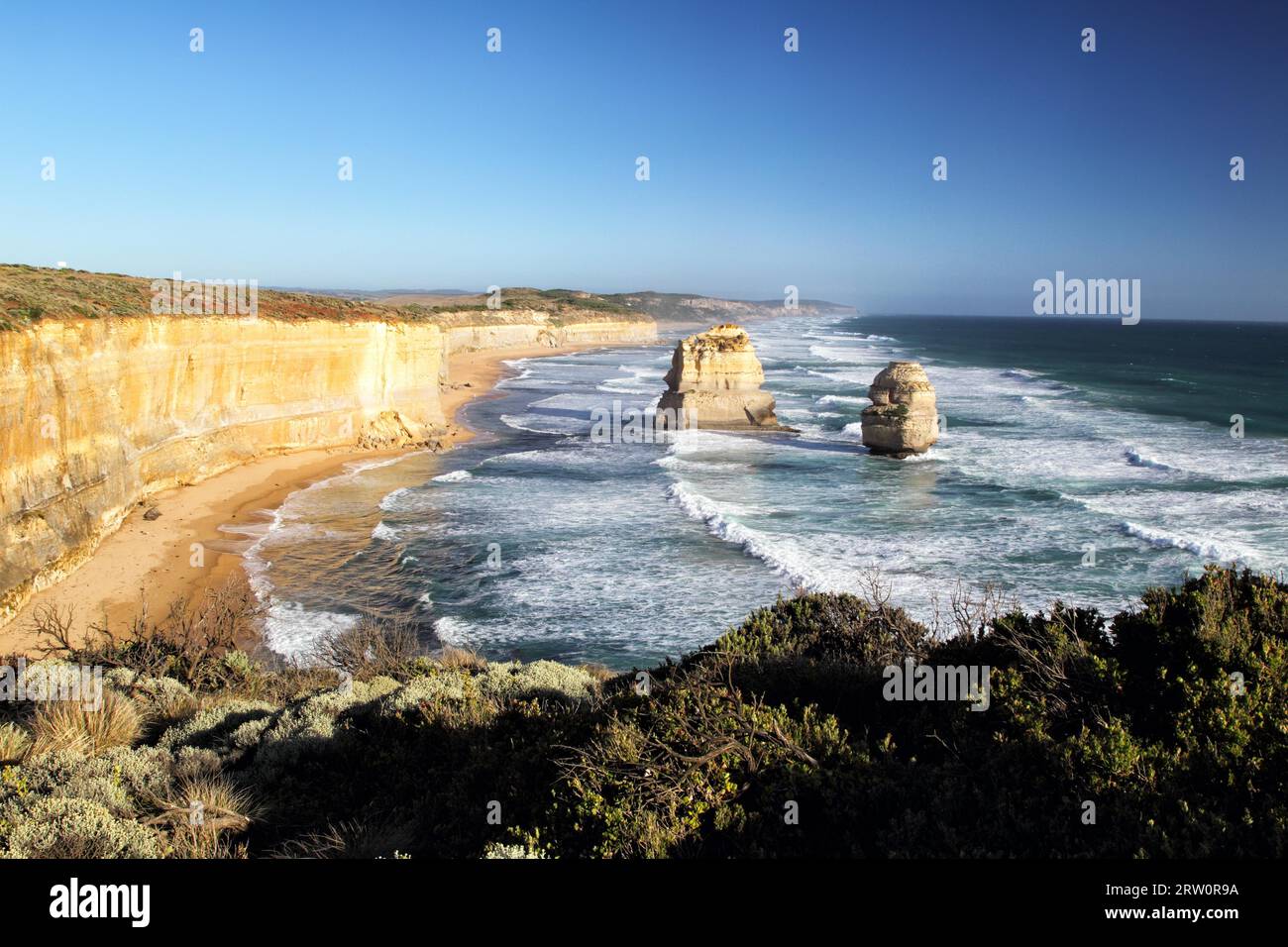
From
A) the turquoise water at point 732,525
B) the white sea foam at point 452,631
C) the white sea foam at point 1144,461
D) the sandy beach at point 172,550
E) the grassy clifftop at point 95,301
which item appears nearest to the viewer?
the white sea foam at point 452,631

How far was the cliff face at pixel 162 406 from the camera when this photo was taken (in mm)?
16422

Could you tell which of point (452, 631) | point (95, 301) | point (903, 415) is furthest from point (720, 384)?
point (452, 631)

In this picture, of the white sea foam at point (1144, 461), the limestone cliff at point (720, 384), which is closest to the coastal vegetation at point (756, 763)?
the white sea foam at point (1144, 461)

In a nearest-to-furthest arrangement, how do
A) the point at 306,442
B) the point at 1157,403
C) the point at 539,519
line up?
1. the point at 539,519
2. the point at 306,442
3. the point at 1157,403

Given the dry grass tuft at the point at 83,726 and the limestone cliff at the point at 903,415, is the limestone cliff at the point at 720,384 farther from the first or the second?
the dry grass tuft at the point at 83,726

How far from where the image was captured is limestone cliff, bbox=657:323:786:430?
40.2 m

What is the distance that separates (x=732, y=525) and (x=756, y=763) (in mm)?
17562

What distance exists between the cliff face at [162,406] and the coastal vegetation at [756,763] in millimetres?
10921

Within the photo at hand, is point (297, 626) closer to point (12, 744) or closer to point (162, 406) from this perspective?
point (12, 744)

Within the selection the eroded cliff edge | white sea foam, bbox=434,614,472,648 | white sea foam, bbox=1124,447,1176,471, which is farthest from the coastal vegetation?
white sea foam, bbox=1124,447,1176,471

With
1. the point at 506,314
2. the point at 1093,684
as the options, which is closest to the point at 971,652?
the point at 1093,684

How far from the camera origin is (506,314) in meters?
104
